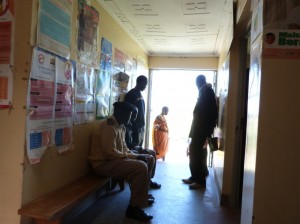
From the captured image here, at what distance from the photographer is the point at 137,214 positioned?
2391 mm

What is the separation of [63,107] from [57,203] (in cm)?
73

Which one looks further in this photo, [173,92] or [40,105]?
[173,92]

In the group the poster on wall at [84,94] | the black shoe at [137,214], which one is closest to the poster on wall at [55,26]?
the poster on wall at [84,94]

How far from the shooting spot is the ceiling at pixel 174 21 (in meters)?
2.71

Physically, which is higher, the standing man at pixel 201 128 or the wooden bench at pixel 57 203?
the standing man at pixel 201 128

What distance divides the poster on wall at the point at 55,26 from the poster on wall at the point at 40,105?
0.09 meters

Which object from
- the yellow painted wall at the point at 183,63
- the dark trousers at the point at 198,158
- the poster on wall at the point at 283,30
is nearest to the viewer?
the poster on wall at the point at 283,30

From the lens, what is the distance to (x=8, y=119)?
5.53 ft

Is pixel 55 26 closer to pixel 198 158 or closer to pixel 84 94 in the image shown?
pixel 84 94

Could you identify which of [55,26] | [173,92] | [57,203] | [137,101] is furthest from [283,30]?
Answer: [173,92]

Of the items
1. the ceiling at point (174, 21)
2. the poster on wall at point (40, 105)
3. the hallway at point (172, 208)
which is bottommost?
the hallway at point (172, 208)

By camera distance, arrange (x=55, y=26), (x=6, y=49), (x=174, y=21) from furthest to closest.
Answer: (x=174, y=21), (x=55, y=26), (x=6, y=49)

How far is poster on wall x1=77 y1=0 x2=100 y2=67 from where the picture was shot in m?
2.30

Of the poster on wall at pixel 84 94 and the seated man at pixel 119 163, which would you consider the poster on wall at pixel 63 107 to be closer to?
the poster on wall at pixel 84 94
